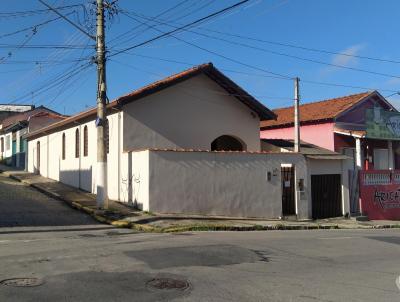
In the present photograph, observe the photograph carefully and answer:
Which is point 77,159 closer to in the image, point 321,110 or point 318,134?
point 318,134

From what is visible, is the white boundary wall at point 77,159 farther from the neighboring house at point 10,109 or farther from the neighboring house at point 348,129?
the neighboring house at point 10,109

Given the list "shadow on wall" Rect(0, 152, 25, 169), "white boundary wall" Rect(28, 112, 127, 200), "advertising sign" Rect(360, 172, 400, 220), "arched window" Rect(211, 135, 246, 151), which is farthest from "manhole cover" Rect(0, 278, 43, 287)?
"shadow on wall" Rect(0, 152, 25, 169)

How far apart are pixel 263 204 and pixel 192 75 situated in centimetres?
650

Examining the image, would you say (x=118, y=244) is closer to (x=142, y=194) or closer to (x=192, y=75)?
(x=142, y=194)

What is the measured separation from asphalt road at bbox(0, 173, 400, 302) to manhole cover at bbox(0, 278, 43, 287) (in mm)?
126

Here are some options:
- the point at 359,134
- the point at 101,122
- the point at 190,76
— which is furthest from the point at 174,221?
the point at 359,134

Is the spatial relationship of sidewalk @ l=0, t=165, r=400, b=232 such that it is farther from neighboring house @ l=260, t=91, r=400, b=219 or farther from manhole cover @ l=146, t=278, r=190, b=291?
manhole cover @ l=146, t=278, r=190, b=291

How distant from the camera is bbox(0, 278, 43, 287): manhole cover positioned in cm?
757

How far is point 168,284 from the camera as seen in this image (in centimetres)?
789

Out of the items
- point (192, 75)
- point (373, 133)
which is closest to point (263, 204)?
point (192, 75)

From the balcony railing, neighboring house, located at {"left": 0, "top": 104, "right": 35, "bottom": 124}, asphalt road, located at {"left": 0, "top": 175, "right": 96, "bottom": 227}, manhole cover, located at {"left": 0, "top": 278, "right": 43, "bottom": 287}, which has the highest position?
neighboring house, located at {"left": 0, "top": 104, "right": 35, "bottom": 124}

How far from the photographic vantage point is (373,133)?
27562mm

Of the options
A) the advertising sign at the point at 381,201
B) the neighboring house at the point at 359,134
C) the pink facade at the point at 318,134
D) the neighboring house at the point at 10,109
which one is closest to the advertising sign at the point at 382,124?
the neighboring house at the point at 359,134

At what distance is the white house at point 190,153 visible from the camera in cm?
1984
